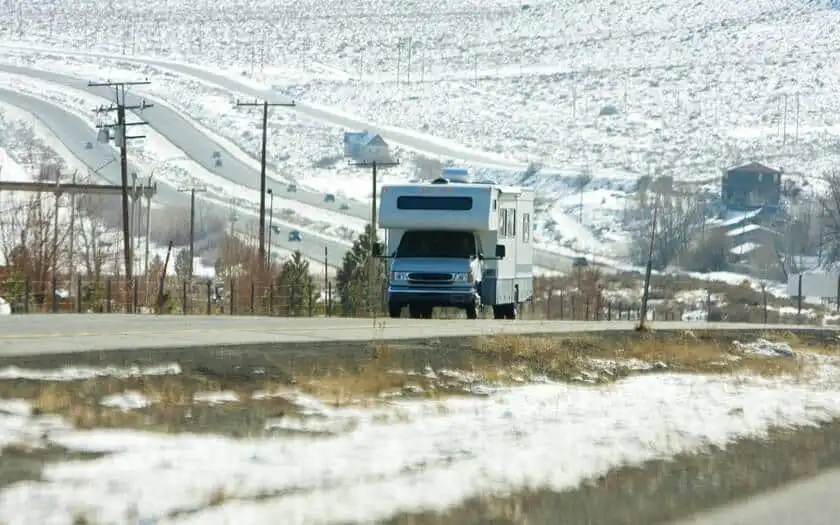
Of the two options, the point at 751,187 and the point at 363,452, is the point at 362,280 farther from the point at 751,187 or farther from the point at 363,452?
the point at 751,187

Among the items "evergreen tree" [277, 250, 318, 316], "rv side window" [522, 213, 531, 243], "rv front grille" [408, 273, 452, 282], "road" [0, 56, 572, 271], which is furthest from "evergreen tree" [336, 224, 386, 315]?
"road" [0, 56, 572, 271]

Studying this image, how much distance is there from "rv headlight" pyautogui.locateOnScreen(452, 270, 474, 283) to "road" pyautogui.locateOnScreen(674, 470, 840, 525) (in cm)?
2326

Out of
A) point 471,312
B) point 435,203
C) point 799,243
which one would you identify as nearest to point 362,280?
point 471,312

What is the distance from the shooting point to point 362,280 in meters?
78.8

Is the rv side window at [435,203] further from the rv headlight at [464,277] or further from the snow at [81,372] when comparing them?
the snow at [81,372]

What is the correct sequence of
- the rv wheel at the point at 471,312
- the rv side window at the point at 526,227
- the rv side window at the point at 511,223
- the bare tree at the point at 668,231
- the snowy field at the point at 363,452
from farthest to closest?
the bare tree at the point at 668,231 < the rv side window at the point at 526,227 < the rv side window at the point at 511,223 < the rv wheel at the point at 471,312 < the snowy field at the point at 363,452

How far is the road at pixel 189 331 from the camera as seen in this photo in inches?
734

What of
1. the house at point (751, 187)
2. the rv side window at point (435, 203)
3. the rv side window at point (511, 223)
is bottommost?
the rv side window at point (511, 223)

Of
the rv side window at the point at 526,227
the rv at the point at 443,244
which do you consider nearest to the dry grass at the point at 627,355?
the rv at the point at 443,244

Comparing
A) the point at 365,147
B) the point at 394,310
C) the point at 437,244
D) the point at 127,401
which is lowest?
the point at 394,310

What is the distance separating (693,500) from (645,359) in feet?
40.7

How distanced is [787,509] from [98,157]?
14494 centimetres

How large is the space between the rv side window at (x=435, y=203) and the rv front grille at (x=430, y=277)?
5.26 ft

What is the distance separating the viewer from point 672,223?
146375 mm
